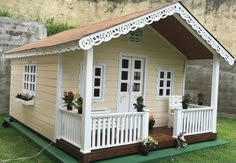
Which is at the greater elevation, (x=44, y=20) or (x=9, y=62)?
(x=44, y=20)

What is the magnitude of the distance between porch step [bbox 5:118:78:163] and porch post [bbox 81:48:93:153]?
1.60 feet

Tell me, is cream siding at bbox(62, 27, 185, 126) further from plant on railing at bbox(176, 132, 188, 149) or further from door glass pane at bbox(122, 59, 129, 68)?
plant on railing at bbox(176, 132, 188, 149)

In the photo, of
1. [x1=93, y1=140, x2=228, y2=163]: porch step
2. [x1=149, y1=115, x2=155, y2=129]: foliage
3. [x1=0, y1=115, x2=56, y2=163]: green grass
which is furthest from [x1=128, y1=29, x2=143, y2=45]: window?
[x1=0, y1=115, x2=56, y2=163]: green grass

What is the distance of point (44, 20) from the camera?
16.4 meters

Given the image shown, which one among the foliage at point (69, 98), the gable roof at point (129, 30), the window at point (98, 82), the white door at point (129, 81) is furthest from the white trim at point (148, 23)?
the white door at point (129, 81)

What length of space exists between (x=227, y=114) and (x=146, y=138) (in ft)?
23.8

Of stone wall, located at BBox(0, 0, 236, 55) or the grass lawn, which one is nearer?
the grass lawn

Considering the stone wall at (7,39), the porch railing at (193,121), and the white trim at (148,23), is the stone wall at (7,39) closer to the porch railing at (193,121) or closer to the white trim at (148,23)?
the white trim at (148,23)

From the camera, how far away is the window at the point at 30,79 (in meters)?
8.40

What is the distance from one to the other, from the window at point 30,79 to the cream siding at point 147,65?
1775 millimetres

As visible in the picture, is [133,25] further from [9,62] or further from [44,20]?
[44,20]

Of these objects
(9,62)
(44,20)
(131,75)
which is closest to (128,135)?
(131,75)

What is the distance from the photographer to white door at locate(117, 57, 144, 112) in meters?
8.01

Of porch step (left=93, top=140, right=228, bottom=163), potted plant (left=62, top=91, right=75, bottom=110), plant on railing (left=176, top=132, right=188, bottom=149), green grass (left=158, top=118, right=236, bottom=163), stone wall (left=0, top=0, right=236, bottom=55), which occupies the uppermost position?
stone wall (left=0, top=0, right=236, bottom=55)
